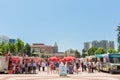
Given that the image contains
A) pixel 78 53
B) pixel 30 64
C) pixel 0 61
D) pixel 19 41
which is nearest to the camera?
pixel 0 61

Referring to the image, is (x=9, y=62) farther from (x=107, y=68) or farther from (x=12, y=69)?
(x=107, y=68)

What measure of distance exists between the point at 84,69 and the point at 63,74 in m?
13.4

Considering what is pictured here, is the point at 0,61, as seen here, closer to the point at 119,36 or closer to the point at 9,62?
the point at 9,62

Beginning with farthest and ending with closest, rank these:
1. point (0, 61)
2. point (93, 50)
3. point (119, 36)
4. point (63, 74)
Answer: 1. point (93, 50)
2. point (119, 36)
3. point (0, 61)
4. point (63, 74)

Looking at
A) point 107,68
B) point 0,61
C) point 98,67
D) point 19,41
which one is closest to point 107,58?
point 107,68

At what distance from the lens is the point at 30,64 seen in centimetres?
3134

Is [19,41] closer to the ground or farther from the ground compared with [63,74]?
farther from the ground

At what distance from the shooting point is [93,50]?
146 meters

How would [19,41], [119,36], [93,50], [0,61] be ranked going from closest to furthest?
[0,61], [119,36], [19,41], [93,50]

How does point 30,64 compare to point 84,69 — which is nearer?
point 30,64

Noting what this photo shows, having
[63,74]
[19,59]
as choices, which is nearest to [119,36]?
[19,59]

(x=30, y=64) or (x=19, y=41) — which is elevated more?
(x=19, y=41)

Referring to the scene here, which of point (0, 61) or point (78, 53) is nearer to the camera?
point (0, 61)

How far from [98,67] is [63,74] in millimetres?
12532
